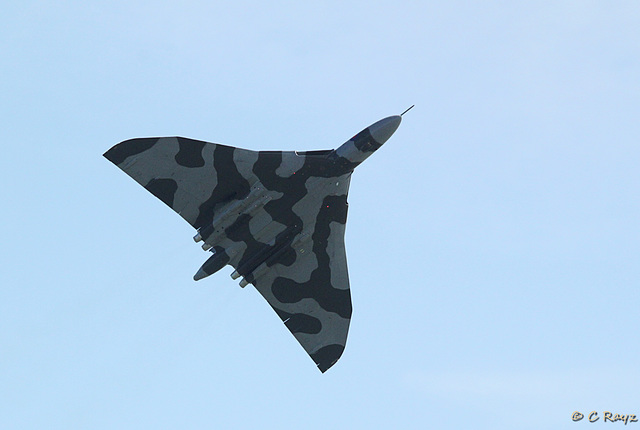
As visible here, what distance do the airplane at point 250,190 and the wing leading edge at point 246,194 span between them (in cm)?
5

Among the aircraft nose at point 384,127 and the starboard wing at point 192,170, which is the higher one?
the starboard wing at point 192,170

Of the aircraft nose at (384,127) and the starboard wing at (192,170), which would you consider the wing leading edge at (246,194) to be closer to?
the starboard wing at (192,170)

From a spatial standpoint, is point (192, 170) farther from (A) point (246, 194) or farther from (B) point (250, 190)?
(B) point (250, 190)

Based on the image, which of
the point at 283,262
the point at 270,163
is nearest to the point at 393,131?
the point at 270,163

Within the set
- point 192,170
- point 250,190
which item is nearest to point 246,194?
point 250,190

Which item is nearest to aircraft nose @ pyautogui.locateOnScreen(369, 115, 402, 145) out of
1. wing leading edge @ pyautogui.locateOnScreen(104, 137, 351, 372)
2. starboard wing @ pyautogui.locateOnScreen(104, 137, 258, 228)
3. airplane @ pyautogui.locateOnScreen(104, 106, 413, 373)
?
airplane @ pyautogui.locateOnScreen(104, 106, 413, 373)

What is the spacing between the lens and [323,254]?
46.9m

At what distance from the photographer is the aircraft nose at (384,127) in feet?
135

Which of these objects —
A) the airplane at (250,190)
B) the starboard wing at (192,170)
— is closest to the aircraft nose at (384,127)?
the airplane at (250,190)

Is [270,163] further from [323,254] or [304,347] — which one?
[304,347]

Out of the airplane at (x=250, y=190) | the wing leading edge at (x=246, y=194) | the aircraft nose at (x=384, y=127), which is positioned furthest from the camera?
the wing leading edge at (x=246, y=194)

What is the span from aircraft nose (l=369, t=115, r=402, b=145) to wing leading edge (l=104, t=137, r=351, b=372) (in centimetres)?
305

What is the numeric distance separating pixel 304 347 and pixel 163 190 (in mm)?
12959

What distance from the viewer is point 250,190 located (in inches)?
1706
